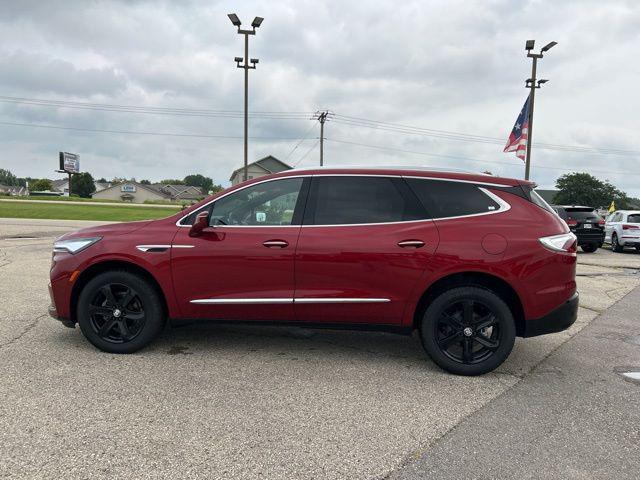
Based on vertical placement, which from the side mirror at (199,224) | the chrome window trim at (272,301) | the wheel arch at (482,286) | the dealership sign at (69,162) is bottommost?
the chrome window trim at (272,301)

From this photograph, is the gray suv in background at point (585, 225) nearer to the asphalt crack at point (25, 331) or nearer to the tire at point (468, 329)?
the tire at point (468, 329)

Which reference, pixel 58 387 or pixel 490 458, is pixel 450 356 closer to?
pixel 490 458

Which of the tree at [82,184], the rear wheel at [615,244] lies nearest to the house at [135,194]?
the tree at [82,184]

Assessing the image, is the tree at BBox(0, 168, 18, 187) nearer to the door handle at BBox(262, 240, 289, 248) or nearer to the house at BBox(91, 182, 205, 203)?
the house at BBox(91, 182, 205, 203)

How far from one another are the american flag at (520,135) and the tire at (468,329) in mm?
17699

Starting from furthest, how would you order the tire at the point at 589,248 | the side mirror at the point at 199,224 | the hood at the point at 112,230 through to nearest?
the tire at the point at 589,248
the hood at the point at 112,230
the side mirror at the point at 199,224

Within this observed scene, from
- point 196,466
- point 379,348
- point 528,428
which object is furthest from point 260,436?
point 379,348

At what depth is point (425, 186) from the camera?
4.23 meters

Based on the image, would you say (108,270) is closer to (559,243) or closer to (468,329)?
(468,329)

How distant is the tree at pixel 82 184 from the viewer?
10088 cm

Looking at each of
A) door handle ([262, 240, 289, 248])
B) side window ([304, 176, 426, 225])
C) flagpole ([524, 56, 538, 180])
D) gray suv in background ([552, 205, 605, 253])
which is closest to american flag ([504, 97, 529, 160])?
flagpole ([524, 56, 538, 180])

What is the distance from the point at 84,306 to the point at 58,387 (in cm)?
88

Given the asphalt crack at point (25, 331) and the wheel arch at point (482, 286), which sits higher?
the wheel arch at point (482, 286)

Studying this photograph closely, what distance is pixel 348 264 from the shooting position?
405cm
